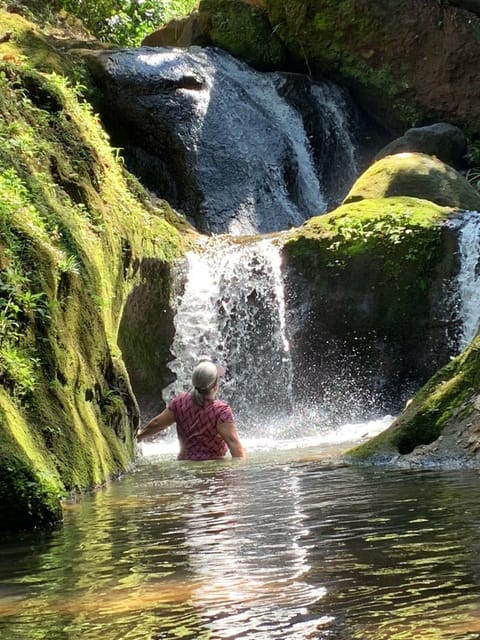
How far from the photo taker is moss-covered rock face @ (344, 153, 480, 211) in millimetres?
15203

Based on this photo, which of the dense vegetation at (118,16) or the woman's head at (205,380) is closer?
the woman's head at (205,380)

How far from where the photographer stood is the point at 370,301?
1439 centimetres

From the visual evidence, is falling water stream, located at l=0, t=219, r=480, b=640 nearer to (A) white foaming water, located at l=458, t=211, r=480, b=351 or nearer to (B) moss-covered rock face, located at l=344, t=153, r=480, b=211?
(A) white foaming water, located at l=458, t=211, r=480, b=351

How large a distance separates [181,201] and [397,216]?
5333mm

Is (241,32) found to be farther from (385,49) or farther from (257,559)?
(257,559)

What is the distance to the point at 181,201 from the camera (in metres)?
18.3

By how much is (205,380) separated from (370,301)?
269 inches

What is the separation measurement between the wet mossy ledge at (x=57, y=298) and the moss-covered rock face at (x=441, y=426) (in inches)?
81.8

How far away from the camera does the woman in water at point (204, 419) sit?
804cm

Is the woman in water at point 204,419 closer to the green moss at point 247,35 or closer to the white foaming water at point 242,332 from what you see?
the white foaming water at point 242,332

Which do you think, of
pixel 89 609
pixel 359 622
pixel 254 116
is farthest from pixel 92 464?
pixel 254 116

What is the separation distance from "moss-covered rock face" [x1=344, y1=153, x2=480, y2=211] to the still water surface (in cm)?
940

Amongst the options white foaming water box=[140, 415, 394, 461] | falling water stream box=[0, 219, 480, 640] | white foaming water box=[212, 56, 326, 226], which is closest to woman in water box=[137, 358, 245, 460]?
falling water stream box=[0, 219, 480, 640]

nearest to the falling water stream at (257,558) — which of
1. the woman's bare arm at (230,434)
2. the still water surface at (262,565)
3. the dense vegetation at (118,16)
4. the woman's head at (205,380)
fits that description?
the still water surface at (262,565)
